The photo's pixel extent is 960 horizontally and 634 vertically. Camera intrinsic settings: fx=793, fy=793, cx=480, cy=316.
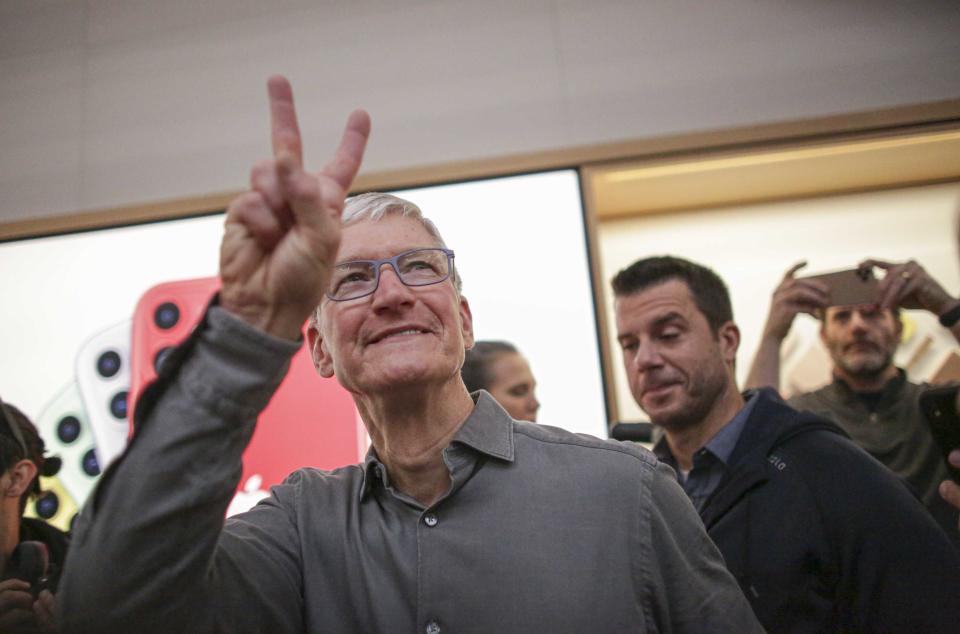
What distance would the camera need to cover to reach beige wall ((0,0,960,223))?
2260 mm

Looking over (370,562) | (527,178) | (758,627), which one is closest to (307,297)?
(370,562)

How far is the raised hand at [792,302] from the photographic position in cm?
174

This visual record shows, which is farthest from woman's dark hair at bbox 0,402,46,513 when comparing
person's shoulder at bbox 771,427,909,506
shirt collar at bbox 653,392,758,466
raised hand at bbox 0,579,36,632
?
person's shoulder at bbox 771,427,909,506

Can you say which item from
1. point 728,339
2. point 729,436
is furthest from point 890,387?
point 729,436

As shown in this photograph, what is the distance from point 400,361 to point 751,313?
1559 millimetres

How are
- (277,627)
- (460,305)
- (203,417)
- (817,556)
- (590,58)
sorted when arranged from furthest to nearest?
1. (590,58)
2. (817,556)
3. (460,305)
4. (277,627)
5. (203,417)

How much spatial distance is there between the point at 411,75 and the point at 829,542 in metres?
1.76

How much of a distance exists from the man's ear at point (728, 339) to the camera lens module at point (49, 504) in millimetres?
1466

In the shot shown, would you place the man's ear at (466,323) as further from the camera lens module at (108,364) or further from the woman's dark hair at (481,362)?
the camera lens module at (108,364)

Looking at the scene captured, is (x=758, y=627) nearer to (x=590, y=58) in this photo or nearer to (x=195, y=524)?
(x=195, y=524)

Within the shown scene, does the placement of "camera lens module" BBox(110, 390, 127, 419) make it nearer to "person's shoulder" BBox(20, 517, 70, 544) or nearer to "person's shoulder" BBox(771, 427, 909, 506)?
"person's shoulder" BBox(20, 517, 70, 544)

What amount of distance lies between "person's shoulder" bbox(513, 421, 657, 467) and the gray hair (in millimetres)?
219

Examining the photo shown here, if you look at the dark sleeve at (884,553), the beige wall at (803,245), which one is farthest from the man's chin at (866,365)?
the dark sleeve at (884,553)

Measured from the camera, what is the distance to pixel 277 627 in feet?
2.70
